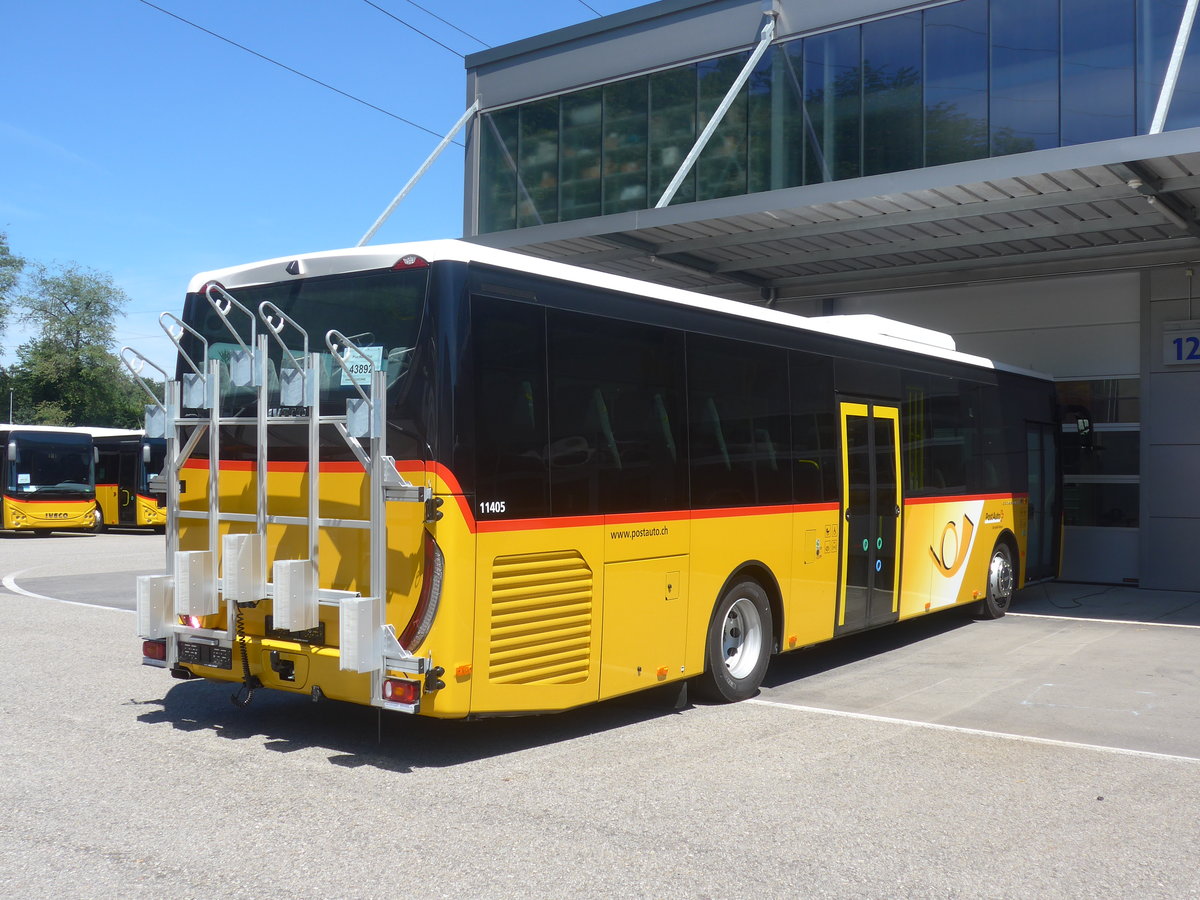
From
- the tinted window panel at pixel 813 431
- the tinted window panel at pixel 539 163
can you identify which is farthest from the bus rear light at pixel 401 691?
the tinted window panel at pixel 539 163

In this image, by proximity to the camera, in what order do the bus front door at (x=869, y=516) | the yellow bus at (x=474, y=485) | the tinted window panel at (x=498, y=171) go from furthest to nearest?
1. the tinted window panel at (x=498, y=171)
2. the bus front door at (x=869, y=516)
3. the yellow bus at (x=474, y=485)

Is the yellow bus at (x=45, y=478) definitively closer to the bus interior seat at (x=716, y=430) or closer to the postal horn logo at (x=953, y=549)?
the postal horn logo at (x=953, y=549)

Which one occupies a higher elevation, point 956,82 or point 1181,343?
point 956,82

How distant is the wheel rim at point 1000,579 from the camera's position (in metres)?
13.7

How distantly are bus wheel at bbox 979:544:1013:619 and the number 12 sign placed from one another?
4.86 meters

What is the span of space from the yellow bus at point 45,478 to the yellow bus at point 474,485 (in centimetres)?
2428

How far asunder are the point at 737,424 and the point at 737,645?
5.78ft

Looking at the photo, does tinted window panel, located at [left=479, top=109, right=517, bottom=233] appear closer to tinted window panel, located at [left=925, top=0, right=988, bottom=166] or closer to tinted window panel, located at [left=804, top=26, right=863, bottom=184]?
tinted window panel, located at [left=804, top=26, right=863, bottom=184]

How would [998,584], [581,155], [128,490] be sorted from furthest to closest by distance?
1. [128,490]
2. [581,155]
3. [998,584]

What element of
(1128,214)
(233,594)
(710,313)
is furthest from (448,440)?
(1128,214)

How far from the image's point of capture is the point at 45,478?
1162 inches

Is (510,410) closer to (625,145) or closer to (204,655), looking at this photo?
(204,655)

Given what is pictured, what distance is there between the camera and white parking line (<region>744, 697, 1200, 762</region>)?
7180mm

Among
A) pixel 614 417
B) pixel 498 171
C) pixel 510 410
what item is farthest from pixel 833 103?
pixel 510 410
